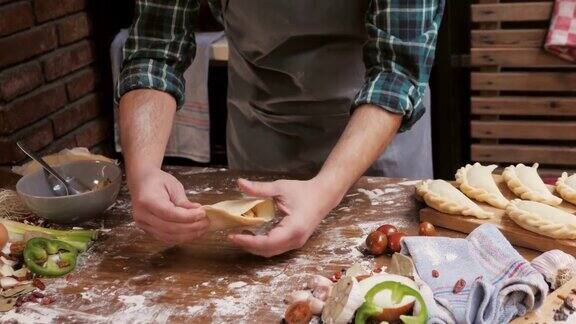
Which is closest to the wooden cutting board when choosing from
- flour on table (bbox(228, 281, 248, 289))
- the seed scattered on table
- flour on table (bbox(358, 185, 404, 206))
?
flour on table (bbox(358, 185, 404, 206))

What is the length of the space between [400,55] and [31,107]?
1956 mm

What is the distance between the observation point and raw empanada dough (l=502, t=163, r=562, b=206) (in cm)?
165

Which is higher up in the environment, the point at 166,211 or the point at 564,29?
the point at 564,29

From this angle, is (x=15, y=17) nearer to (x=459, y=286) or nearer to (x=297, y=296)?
(x=297, y=296)

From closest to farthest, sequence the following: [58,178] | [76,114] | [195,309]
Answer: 1. [195,309]
2. [58,178]
3. [76,114]

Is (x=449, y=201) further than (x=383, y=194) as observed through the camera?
No

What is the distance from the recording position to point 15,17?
9.50ft

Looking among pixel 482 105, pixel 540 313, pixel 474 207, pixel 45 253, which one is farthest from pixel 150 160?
pixel 482 105

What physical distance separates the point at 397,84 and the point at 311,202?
1.38 ft

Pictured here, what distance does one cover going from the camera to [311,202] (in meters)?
1.54

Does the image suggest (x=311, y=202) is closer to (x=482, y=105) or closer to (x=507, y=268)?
(x=507, y=268)

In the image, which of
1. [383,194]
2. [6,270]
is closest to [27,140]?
[6,270]

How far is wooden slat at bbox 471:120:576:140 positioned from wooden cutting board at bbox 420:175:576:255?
1.94 meters

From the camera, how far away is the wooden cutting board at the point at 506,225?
1481mm
